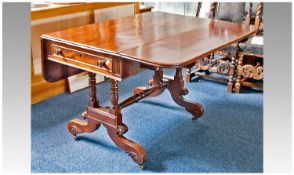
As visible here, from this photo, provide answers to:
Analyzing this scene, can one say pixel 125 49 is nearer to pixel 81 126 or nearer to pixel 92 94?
pixel 92 94

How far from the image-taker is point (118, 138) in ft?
7.30

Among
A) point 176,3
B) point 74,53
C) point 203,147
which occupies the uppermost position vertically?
point 176,3

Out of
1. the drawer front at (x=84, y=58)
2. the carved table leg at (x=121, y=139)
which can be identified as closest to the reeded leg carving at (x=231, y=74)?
the carved table leg at (x=121, y=139)

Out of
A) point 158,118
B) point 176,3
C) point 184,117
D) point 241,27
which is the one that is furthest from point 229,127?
point 176,3

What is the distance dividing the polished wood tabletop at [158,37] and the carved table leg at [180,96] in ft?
1.56

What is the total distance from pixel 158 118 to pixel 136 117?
0.56ft

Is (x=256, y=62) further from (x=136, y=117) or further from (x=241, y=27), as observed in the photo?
(x=136, y=117)

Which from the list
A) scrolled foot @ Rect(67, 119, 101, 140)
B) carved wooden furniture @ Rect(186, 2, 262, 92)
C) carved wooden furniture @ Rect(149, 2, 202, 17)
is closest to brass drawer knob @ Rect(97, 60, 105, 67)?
scrolled foot @ Rect(67, 119, 101, 140)

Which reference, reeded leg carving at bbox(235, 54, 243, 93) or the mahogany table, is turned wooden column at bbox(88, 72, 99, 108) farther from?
reeded leg carving at bbox(235, 54, 243, 93)

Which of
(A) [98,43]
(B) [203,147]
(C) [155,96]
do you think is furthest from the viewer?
(C) [155,96]

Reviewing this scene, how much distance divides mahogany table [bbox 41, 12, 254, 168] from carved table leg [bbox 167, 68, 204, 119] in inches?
11.9

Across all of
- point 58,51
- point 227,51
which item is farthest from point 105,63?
point 227,51

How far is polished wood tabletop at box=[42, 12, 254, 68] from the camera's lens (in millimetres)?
1755

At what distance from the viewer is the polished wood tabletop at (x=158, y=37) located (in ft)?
5.76
